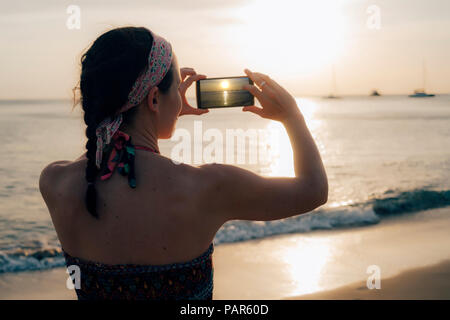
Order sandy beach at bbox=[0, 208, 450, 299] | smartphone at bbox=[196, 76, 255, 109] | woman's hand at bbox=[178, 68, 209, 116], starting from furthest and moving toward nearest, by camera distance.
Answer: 1. sandy beach at bbox=[0, 208, 450, 299]
2. woman's hand at bbox=[178, 68, 209, 116]
3. smartphone at bbox=[196, 76, 255, 109]

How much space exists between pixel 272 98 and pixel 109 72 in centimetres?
53

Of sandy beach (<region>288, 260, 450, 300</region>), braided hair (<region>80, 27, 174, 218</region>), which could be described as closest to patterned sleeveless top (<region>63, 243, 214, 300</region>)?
braided hair (<region>80, 27, 174, 218</region>)

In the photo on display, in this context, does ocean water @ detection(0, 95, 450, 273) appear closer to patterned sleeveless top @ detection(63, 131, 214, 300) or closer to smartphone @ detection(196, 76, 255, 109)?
smartphone @ detection(196, 76, 255, 109)

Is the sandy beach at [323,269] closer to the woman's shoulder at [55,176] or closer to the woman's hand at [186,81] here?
the woman's hand at [186,81]

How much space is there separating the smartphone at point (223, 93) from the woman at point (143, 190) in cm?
33

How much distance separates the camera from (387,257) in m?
7.84

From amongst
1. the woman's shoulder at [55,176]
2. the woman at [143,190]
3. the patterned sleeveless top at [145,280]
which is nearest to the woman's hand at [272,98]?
the woman at [143,190]

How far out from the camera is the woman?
4.47ft

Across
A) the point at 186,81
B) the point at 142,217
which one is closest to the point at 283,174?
the point at 186,81

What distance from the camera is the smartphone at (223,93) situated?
1.79 m

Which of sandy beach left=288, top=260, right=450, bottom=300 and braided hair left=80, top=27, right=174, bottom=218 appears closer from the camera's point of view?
braided hair left=80, top=27, right=174, bottom=218
